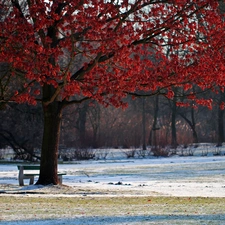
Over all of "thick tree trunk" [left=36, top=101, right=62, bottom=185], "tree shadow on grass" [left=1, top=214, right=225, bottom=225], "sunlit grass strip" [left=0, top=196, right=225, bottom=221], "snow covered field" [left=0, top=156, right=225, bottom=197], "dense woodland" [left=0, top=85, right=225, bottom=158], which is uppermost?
"dense woodland" [left=0, top=85, right=225, bottom=158]

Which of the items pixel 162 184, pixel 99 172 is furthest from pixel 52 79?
pixel 99 172

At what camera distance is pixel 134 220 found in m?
10.6

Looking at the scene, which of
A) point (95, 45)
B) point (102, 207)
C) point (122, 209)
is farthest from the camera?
point (95, 45)

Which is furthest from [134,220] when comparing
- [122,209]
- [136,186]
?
[136,186]

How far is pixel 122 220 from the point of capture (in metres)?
10.6

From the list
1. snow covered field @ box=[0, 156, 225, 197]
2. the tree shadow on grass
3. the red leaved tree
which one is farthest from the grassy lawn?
the red leaved tree

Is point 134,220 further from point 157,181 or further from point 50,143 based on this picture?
point 157,181

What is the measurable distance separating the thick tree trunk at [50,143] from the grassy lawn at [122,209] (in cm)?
368

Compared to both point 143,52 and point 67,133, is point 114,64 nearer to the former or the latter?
point 143,52

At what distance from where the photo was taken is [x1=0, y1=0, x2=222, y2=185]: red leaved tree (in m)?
16.7

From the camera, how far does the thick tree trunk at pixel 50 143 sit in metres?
19.2

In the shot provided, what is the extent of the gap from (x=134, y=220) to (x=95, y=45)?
1016 centimetres

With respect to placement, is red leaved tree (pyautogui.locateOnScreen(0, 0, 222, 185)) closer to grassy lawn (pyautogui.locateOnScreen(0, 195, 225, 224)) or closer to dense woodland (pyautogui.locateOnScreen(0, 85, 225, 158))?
dense woodland (pyautogui.locateOnScreen(0, 85, 225, 158))

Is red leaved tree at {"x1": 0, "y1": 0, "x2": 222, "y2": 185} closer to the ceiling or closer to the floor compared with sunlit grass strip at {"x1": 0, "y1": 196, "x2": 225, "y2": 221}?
closer to the ceiling
